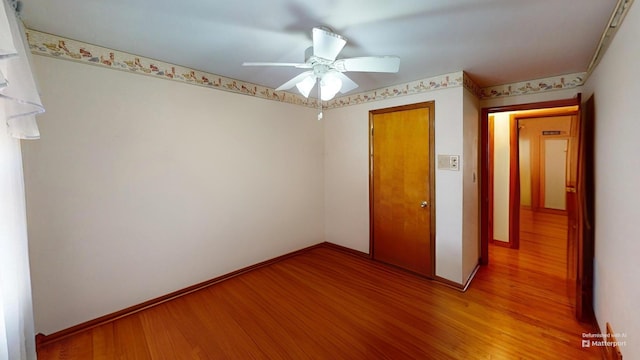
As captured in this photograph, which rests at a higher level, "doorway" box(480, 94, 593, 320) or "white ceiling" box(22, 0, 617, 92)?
"white ceiling" box(22, 0, 617, 92)

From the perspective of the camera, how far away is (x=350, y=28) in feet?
5.57

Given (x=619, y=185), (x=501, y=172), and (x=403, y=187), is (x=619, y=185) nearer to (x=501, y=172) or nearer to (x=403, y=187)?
(x=403, y=187)

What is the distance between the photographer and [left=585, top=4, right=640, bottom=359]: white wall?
4.19ft

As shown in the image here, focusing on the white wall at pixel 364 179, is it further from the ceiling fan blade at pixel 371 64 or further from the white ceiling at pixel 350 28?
the ceiling fan blade at pixel 371 64

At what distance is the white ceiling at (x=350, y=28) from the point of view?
1479mm

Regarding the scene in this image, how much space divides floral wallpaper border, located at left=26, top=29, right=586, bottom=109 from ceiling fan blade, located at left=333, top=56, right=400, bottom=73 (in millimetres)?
1328

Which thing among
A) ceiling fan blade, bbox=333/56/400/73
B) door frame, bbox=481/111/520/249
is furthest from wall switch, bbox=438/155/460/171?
door frame, bbox=481/111/520/249

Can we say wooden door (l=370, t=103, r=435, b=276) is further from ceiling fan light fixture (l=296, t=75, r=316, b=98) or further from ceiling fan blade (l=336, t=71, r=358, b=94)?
ceiling fan light fixture (l=296, t=75, r=316, b=98)

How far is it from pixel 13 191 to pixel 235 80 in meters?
2.08

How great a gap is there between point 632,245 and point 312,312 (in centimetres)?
214

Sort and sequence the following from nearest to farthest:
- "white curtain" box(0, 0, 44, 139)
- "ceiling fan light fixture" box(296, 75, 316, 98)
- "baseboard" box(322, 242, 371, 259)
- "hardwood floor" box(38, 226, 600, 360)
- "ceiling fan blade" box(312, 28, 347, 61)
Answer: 1. "white curtain" box(0, 0, 44, 139)
2. "ceiling fan blade" box(312, 28, 347, 61)
3. "hardwood floor" box(38, 226, 600, 360)
4. "ceiling fan light fixture" box(296, 75, 316, 98)
5. "baseboard" box(322, 242, 371, 259)

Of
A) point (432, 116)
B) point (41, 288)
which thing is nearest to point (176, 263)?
point (41, 288)

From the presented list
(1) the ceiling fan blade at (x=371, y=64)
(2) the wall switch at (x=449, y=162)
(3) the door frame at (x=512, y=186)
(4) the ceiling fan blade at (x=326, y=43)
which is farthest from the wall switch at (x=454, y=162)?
(4) the ceiling fan blade at (x=326, y=43)

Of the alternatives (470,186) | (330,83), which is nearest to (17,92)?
(330,83)
